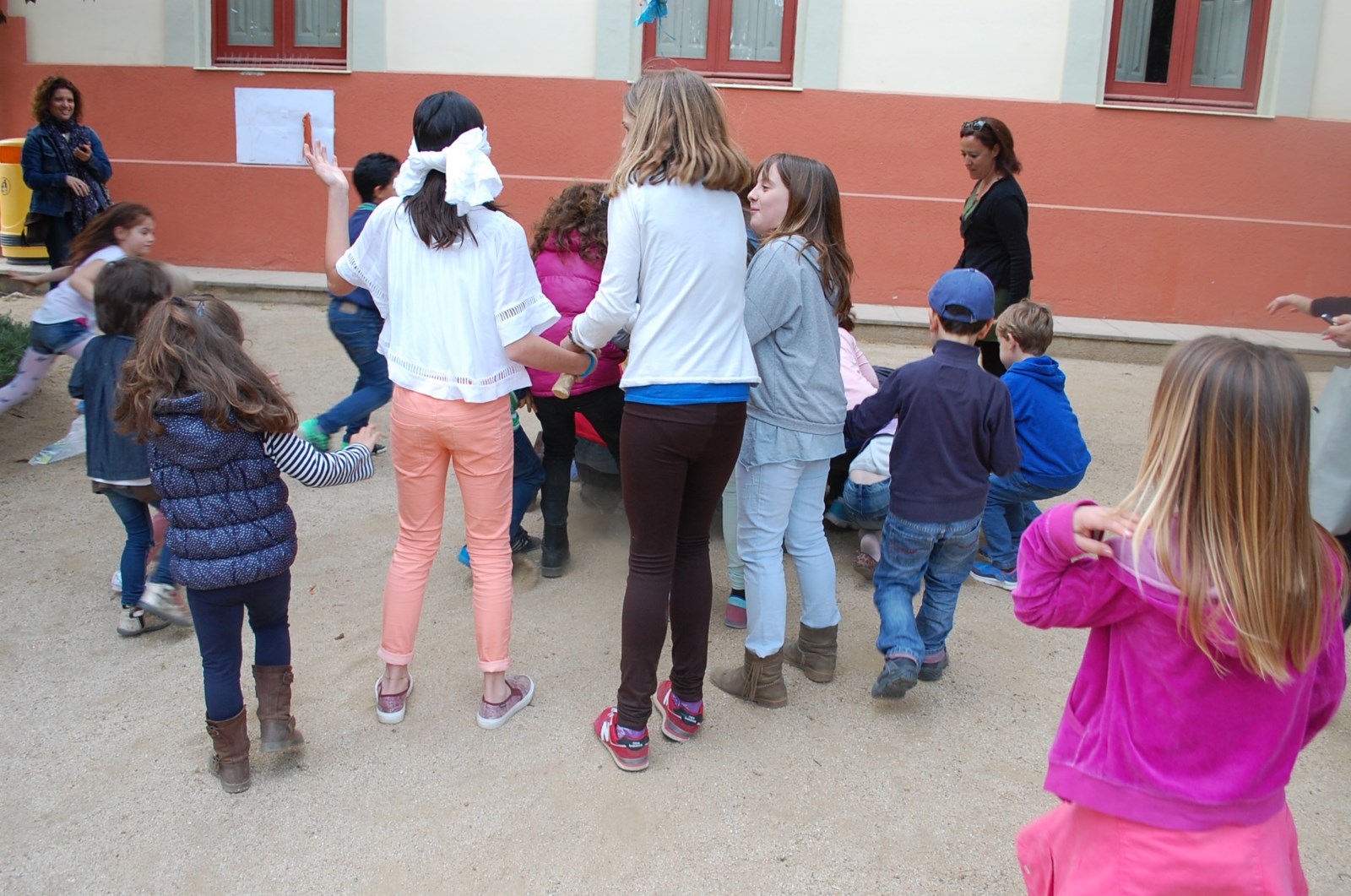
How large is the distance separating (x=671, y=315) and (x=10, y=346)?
434 centimetres

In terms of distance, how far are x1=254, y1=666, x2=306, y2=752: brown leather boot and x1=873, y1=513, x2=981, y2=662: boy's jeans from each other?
172 cm

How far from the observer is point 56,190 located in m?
8.23

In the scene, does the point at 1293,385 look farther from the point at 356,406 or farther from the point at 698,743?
the point at 356,406

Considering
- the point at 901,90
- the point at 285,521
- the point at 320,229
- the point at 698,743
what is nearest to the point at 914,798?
→ the point at 698,743

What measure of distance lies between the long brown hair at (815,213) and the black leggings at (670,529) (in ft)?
1.92

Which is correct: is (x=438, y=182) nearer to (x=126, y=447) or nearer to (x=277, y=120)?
(x=126, y=447)

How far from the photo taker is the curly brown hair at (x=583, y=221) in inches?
153

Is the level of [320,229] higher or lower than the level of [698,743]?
higher

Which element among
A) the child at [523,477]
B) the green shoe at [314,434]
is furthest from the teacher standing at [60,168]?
the child at [523,477]

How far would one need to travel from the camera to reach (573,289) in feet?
12.8

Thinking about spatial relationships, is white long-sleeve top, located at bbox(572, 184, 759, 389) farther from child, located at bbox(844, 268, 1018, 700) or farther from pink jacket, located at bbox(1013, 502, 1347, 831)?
pink jacket, located at bbox(1013, 502, 1347, 831)

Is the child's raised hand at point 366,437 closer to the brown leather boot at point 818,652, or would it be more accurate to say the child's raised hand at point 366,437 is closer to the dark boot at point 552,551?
the dark boot at point 552,551

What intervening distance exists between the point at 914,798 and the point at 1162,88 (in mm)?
8322

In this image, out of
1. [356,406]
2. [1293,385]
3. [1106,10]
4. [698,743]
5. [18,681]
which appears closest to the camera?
[1293,385]
